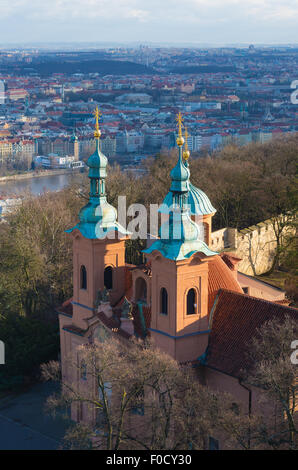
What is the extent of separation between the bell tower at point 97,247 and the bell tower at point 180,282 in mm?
2894

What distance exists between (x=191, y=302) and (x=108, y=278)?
4018 mm

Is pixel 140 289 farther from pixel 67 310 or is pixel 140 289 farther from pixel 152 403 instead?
pixel 152 403

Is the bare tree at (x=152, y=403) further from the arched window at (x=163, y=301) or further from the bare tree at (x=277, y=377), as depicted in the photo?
the arched window at (x=163, y=301)

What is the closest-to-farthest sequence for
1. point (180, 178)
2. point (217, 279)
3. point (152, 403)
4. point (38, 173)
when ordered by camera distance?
point (152, 403)
point (180, 178)
point (217, 279)
point (38, 173)

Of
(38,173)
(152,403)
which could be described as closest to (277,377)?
(152,403)

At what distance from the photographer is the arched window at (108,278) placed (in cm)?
2617

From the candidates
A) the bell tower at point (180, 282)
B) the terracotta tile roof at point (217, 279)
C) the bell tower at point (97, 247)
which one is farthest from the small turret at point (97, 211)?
the terracotta tile roof at point (217, 279)

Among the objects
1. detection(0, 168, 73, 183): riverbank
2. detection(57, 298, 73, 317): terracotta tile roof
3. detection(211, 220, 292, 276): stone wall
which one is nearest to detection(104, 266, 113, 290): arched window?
detection(57, 298, 73, 317): terracotta tile roof

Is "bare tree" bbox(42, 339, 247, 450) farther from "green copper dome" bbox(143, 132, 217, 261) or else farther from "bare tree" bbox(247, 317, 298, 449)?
"green copper dome" bbox(143, 132, 217, 261)

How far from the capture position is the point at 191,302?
23.2m

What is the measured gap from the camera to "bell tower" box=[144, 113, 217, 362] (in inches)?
893

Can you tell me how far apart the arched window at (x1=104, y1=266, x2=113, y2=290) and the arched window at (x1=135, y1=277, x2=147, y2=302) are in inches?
49.1

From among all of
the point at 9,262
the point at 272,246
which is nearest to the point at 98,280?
the point at 9,262
